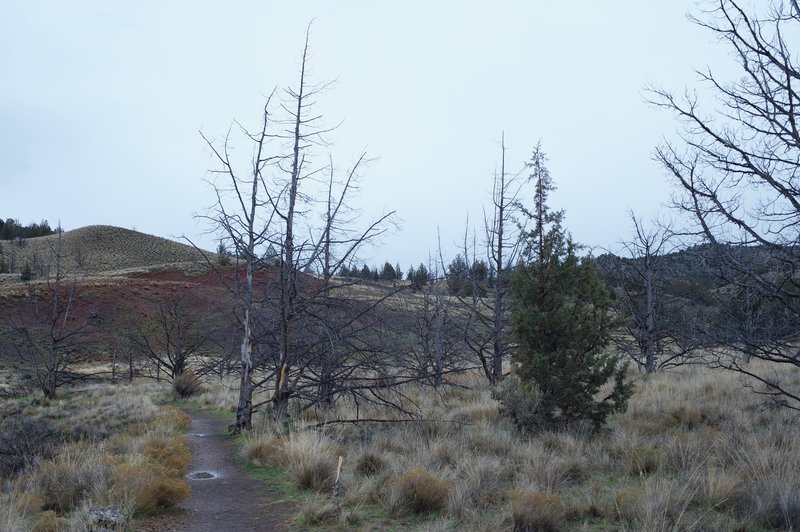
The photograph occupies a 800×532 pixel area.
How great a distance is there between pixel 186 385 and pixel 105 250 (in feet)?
259

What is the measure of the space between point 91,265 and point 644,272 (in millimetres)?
84439

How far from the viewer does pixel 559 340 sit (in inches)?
406

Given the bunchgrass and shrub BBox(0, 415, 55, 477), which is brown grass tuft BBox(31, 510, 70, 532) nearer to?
the bunchgrass

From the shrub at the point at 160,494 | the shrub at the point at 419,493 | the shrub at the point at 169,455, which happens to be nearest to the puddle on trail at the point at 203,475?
the shrub at the point at 169,455

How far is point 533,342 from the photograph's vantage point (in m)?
10.6

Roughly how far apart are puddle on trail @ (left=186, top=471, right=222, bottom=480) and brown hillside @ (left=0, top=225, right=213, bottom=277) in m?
79.6

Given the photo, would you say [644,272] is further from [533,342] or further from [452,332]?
[533,342]

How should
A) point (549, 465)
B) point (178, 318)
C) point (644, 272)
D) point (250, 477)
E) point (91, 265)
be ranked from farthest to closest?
point (91, 265) < point (178, 318) < point (644, 272) < point (250, 477) < point (549, 465)

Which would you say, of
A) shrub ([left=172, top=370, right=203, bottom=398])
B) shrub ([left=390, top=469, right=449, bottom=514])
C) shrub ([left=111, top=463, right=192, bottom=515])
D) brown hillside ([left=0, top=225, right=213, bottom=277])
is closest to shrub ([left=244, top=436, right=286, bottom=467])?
shrub ([left=111, top=463, right=192, bottom=515])

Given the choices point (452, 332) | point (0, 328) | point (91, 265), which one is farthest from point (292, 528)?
point (91, 265)

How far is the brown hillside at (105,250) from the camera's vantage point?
83438mm

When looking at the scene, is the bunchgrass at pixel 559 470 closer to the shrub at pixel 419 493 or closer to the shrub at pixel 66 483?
the shrub at pixel 419 493

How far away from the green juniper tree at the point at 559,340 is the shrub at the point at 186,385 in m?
17.3

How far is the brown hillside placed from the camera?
274ft
